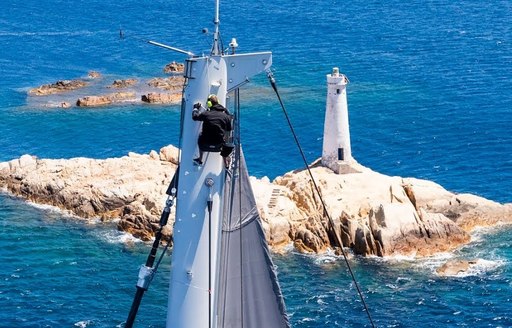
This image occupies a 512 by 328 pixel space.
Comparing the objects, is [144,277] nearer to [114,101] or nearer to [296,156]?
[296,156]

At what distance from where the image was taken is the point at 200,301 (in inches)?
640

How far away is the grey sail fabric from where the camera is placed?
17234mm

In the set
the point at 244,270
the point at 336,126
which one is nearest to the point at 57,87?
the point at 336,126

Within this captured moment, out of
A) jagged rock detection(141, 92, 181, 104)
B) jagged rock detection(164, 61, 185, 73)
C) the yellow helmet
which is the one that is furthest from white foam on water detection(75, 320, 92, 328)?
jagged rock detection(164, 61, 185, 73)

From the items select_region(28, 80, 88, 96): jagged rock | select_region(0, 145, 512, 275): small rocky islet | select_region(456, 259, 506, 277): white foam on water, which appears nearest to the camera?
select_region(456, 259, 506, 277): white foam on water

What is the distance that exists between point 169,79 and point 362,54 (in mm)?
22411

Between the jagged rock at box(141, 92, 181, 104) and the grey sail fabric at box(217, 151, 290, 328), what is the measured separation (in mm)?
72861

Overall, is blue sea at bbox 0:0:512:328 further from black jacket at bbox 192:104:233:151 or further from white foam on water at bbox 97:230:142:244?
black jacket at bbox 192:104:233:151

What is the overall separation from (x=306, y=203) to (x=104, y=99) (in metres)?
38.4

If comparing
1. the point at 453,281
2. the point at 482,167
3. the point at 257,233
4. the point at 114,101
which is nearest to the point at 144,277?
the point at 257,233

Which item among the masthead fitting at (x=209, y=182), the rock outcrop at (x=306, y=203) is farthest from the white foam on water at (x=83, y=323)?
the masthead fitting at (x=209, y=182)

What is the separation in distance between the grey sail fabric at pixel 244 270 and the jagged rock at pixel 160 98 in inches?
2869

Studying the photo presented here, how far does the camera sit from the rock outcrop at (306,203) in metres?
Answer: 54.6

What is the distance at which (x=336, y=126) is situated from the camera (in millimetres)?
60938
